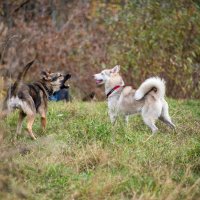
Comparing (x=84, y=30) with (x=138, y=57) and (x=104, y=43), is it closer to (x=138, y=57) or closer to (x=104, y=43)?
(x=104, y=43)

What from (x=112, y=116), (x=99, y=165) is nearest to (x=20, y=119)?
(x=112, y=116)

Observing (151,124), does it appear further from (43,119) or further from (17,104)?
(17,104)

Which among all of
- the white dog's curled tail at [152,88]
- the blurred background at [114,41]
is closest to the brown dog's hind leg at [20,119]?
the white dog's curled tail at [152,88]

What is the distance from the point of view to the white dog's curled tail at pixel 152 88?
376 inches

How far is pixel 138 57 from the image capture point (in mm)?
17156

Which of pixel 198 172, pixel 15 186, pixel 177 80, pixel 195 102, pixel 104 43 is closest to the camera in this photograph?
pixel 15 186

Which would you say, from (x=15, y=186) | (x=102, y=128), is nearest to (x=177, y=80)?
(x=102, y=128)

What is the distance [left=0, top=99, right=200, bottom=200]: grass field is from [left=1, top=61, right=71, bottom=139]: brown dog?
34 centimetres

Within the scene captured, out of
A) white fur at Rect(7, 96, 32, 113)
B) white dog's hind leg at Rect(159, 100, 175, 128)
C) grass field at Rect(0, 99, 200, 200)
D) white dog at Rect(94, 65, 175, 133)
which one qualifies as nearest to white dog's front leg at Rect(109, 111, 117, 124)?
white dog at Rect(94, 65, 175, 133)

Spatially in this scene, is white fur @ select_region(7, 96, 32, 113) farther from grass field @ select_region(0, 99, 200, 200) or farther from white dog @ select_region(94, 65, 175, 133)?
white dog @ select_region(94, 65, 175, 133)

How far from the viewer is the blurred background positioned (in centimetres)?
1702

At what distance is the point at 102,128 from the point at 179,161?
4.69 ft

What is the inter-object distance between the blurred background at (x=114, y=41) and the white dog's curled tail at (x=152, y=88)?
711cm

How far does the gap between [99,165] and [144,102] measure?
10.9 ft
